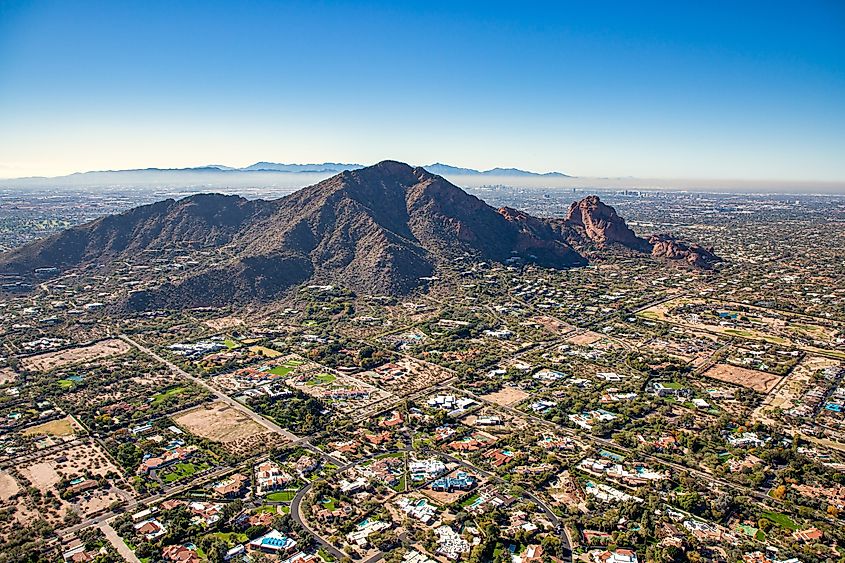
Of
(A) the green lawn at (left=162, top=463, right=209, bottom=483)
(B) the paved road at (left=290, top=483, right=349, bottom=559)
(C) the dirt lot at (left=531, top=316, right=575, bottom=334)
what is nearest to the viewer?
(B) the paved road at (left=290, top=483, right=349, bottom=559)

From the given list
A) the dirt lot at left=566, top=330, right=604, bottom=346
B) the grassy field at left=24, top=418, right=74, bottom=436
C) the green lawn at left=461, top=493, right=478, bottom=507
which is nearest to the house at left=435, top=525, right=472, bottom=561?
the green lawn at left=461, top=493, right=478, bottom=507

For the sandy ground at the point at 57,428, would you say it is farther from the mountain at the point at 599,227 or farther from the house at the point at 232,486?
the mountain at the point at 599,227

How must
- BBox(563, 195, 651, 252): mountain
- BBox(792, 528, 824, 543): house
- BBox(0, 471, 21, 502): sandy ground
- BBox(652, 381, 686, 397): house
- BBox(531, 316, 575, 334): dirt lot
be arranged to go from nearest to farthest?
BBox(792, 528, 824, 543): house < BBox(0, 471, 21, 502): sandy ground < BBox(652, 381, 686, 397): house < BBox(531, 316, 575, 334): dirt lot < BBox(563, 195, 651, 252): mountain

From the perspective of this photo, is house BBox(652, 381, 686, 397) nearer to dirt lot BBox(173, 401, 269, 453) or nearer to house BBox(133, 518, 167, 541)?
dirt lot BBox(173, 401, 269, 453)

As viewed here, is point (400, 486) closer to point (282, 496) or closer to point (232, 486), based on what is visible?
point (282, 496)

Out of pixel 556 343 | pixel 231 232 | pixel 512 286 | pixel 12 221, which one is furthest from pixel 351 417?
pixel 12 221

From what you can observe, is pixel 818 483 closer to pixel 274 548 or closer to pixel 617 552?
pixel 617 552

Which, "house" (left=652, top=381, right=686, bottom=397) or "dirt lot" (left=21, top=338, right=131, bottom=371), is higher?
"house" (left=652, top=381, right=686, bottom=397)
